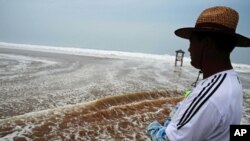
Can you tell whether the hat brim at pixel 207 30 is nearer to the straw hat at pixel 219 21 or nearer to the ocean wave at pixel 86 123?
the straw hat at pixel 219 21

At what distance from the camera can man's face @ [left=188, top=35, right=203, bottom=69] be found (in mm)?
2016

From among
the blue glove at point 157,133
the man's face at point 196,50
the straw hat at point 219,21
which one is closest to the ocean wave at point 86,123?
the blue glove at point 157,133

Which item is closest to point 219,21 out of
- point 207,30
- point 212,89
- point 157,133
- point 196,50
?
point 207,30

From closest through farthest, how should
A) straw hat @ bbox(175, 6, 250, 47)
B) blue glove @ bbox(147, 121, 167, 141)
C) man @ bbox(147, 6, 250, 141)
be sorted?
1. man @ bbox(147, 6, 250, 141)
2. straw hat @ bbox(175, 6, 250, 47)
3. blue glove @ bbox(147, 121, 167, 141)

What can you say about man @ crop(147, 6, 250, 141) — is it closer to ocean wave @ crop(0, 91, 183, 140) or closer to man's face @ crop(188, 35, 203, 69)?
man's face @ crop(188, 35, 203, 69)

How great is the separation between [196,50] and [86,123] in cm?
533

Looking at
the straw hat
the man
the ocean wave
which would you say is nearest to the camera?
the man

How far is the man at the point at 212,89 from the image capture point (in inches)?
66.9

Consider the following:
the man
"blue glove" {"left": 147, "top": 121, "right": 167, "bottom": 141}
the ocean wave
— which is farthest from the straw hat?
the ocean wave

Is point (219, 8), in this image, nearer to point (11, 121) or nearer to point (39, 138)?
point (39, 138)

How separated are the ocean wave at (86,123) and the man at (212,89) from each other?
4.49 m

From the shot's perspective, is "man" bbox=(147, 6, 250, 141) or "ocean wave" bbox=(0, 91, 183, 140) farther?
"ocean wave" bbox=(0, 91, 183, 140)

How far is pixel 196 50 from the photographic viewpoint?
204 centimetres

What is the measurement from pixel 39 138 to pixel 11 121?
1.40 meters
